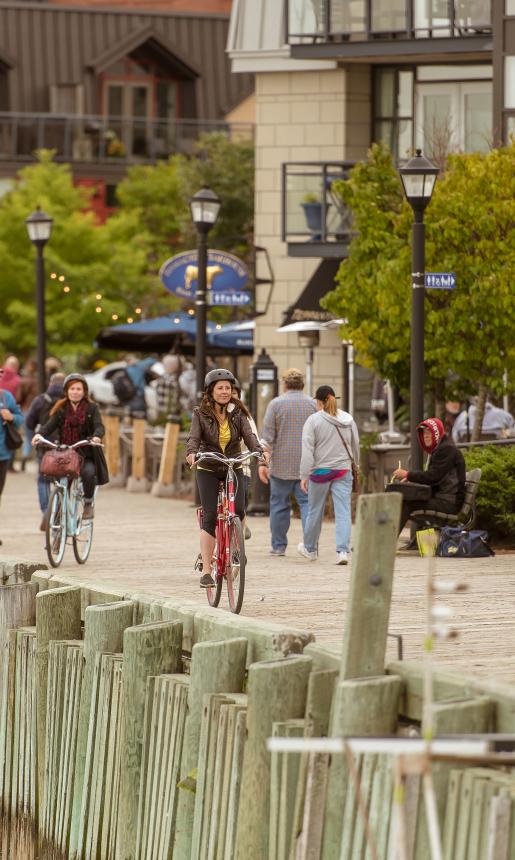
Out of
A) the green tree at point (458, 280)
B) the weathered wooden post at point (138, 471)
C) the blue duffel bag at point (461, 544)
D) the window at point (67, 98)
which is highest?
the window at point (67, 98)

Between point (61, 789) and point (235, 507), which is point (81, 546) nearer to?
point (235, 507)

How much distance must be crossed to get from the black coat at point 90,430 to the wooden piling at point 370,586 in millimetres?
9206

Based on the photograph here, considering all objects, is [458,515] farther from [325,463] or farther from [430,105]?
[430,105]

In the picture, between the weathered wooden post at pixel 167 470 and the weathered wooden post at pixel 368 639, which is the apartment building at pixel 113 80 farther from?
the weathered wooden post at pixel 368 639

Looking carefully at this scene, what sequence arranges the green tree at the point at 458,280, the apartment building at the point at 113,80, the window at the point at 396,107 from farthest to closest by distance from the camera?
the apartment building at the point at 113,80 < the window at the point at 396,107 < the green tree at the point at 458,280

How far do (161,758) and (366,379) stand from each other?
2111 cm

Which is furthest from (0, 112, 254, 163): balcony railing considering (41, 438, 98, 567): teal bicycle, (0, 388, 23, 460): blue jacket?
(41, 438, 98, 567): teal bicycle

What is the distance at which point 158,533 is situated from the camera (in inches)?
794

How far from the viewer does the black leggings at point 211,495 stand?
13602mm

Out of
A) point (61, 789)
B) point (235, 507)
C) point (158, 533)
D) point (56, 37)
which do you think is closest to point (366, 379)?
point (158, 533)

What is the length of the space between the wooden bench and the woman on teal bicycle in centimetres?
286

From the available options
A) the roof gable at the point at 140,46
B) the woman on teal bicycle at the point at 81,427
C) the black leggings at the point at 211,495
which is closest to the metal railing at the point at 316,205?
the woman on teal bicycle at the point at 81,427

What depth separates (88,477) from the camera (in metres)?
17.4

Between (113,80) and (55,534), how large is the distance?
1671 inches
